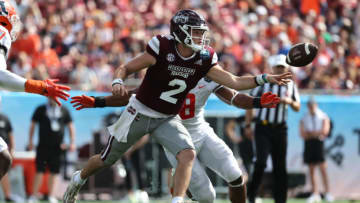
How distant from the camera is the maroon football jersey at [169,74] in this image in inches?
255

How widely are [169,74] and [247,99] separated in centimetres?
91

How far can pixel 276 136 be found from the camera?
901 cm

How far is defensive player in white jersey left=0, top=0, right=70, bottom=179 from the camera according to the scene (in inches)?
235

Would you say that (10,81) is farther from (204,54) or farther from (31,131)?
(31,131)

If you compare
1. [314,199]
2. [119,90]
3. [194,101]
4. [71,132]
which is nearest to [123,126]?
[119,90]

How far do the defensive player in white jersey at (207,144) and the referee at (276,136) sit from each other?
5.63ft

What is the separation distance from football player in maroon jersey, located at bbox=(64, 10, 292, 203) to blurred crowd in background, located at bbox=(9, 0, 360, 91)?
465 centimetres

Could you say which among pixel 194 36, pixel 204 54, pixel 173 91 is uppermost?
pixel 194 36

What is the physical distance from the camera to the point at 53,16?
13.3m

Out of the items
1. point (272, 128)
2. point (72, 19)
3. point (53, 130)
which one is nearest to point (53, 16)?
point (72, 19)

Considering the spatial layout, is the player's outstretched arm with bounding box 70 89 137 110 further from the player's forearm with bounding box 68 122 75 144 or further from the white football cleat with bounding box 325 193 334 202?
the white football cleat with bounding box 325 193 334 202

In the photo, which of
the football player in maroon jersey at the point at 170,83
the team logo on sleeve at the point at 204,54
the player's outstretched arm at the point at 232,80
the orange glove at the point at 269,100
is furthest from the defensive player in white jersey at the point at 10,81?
the orange glove at the point at 269,100

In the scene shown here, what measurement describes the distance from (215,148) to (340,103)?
5083 mm

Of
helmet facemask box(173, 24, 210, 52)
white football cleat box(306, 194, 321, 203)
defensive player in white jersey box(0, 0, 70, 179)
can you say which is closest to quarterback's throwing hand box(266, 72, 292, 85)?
helmet facemask box(173, 24, 210, 52)
